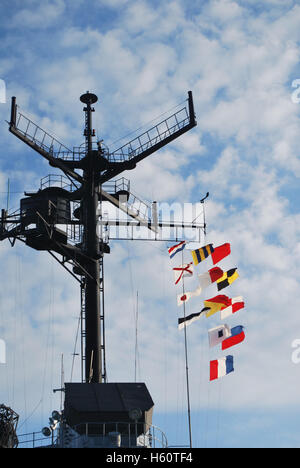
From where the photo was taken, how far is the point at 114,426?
25.7m

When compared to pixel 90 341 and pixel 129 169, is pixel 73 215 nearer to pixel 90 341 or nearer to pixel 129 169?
pixel 129 169

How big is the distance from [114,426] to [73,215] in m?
16.3

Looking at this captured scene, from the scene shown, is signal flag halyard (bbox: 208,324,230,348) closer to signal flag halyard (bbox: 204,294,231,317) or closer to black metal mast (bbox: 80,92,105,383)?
signal flag halyard (bbox: 204,294,231,317)

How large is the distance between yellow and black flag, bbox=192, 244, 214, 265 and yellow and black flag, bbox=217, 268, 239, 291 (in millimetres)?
1545

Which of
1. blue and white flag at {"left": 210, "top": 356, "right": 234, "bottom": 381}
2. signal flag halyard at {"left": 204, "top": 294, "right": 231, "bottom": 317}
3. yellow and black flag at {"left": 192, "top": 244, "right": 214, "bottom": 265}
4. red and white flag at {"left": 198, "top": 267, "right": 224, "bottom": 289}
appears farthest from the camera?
yellow and black flag at {"left": 192, "top": 244, "right": 214, "bottom": 265}

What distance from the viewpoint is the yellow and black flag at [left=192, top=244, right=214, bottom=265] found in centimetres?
3612

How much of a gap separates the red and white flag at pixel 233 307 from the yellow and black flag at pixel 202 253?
313 centimetres

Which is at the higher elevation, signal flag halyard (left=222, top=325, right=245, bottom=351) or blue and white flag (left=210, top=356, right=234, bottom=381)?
signal flag halyard (left=222, top=325, right=245, bottom=351)

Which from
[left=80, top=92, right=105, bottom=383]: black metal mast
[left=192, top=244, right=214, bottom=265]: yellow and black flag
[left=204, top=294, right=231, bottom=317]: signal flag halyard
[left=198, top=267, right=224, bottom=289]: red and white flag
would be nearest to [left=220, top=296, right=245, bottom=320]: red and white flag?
[left=204, top=294, right=231, bottom=317]: signal flag halyard

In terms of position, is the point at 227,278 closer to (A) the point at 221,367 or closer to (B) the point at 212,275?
(B) the point at 212,275

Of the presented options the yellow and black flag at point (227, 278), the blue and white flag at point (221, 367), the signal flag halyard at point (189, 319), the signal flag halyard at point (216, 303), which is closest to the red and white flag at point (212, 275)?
the yellow and black flag at point (227, 278)

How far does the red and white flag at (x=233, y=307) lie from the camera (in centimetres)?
3459

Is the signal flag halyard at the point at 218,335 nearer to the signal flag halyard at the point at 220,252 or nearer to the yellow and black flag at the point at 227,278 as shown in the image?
the yellow and black flag at the point at 227,278
